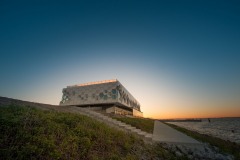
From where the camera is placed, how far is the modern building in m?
40.7

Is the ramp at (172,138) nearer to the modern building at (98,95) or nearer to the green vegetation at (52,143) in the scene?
the green vegetation at (52,143)

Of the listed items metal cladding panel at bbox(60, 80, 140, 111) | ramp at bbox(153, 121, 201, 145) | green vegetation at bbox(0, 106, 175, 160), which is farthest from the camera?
metal cladding panel at bbox(60, 80, 140, 111)

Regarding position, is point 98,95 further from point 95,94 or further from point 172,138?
point 172,138

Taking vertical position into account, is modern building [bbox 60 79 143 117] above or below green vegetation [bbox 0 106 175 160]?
above

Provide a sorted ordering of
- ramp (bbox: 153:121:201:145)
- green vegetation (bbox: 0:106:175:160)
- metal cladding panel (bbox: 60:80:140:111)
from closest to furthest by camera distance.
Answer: green vegetation (bbox: 0:106:175:160) < ramp (bbox: 153:121:201:145) < metal cladding panel (bbox: 60:80:140:111)

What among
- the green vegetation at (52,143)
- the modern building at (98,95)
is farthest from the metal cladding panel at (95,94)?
the green vegetation at (52,143)

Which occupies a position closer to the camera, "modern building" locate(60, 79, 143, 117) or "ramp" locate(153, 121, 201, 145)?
"ramp" locate(153, 121, 201, 145)

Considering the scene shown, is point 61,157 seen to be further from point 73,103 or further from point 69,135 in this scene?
point 73,103

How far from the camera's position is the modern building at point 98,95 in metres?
40.7

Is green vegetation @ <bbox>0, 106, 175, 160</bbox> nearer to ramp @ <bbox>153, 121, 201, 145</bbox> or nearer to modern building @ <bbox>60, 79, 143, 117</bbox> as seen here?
ramp @ <bbox>153, 121, 201, 145</bbox>

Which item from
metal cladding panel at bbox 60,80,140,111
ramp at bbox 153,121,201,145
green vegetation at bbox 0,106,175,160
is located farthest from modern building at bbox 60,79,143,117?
green vegetation at bbox 0,106,175,160

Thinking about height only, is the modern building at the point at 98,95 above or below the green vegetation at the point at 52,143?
above

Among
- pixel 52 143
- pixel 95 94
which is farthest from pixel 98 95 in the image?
pixel 52 143

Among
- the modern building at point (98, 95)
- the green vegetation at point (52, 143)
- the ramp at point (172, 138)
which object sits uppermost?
the modern building at point (98, 95)
